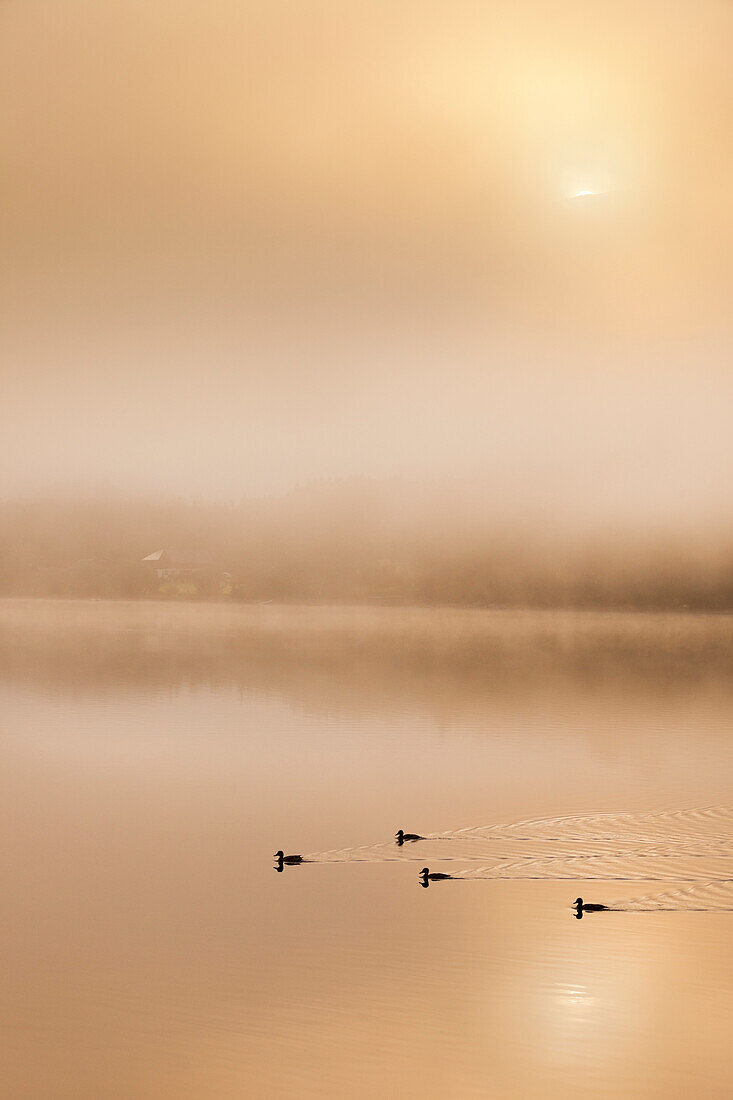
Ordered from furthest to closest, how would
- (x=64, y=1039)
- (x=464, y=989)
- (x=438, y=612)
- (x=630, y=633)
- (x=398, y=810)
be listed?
(x=438, y=612) → (x=630, y=633) → (x=398, y=810) → (x=464, y=989) → (x=64, y=1039)

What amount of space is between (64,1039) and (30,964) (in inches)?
73.2

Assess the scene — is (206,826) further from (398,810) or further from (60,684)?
(60,684)

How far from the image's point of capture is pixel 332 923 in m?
12.9

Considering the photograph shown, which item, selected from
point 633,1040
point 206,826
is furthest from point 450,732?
point 633,1040

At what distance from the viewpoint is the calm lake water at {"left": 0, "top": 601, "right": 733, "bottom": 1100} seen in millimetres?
9430

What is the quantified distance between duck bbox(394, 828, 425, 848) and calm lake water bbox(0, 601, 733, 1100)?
0.52 ft

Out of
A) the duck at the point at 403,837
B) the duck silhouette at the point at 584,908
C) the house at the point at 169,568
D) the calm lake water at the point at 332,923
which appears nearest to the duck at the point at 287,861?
the calm lake water at the point at 332,923

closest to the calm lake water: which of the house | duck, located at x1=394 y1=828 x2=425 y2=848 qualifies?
duck, located at x1=394 y1=828 x2=425 y2=848

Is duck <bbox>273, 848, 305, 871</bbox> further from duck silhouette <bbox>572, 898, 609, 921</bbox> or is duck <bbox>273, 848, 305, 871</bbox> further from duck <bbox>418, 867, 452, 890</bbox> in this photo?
duck silhouette <bbox>572, 898, 609, 921</bbox>

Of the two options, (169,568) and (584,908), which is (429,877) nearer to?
(584,908)

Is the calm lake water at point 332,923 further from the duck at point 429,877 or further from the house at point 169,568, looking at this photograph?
the house at point 169,568

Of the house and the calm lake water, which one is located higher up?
the house

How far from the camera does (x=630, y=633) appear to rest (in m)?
89.9

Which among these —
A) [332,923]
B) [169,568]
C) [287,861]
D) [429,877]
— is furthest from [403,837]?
[169,568]
